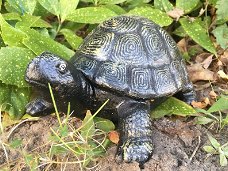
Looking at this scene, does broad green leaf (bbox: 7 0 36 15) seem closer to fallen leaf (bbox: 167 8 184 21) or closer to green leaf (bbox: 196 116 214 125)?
fallen leaf (bbox: 167 8 184 21)

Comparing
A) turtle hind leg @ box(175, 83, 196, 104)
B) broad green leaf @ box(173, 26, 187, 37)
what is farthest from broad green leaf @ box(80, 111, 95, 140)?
broad green leaf @ box(173, 26, 187, 37)

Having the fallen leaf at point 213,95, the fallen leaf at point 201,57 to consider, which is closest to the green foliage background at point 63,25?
the fallen leaf at point 201,57

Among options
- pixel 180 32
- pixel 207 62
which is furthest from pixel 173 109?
pixel 180 32

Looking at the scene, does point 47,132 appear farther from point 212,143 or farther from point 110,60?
point 212,143

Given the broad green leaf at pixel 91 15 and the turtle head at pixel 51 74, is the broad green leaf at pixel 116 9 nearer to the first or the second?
the broad green leaf at pixel 91 15

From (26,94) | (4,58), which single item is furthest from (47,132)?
(4,58)
